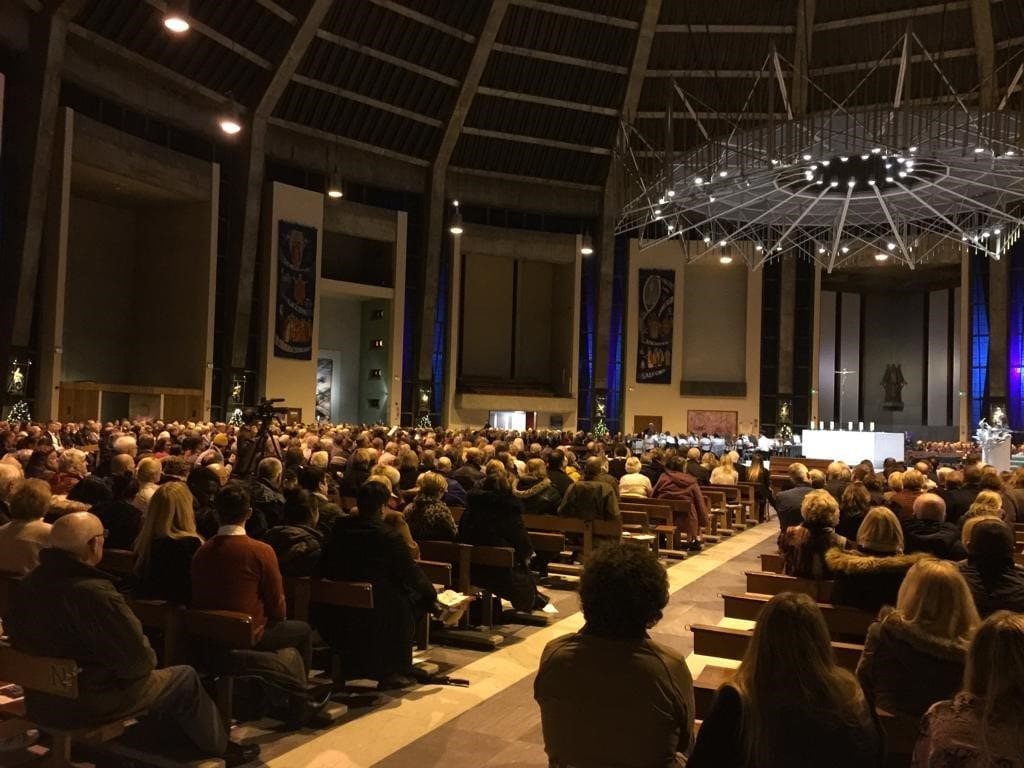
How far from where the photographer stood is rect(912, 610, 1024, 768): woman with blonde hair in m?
2.06

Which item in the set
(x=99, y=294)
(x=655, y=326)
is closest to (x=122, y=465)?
(x=99, y=294)

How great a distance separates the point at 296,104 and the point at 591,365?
12235 millimetres

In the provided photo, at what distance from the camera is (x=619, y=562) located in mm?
2549

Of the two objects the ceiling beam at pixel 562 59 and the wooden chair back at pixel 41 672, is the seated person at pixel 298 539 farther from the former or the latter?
the ceiling beam at pixel 562 59

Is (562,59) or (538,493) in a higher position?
(562,59)

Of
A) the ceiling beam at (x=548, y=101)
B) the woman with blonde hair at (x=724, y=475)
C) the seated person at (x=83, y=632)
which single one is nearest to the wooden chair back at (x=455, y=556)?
the seated person at (x=83, y=632)

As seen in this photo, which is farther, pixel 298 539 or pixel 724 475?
pixel 724 475

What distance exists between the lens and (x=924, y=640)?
2.90 m

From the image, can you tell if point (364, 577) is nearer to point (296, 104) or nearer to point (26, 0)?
point (26, 0)

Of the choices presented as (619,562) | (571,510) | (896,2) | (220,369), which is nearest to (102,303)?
(220,369)

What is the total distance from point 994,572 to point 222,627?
309 cm

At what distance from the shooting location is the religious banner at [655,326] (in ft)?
99.8

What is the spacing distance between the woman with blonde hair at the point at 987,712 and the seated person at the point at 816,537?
2472mm

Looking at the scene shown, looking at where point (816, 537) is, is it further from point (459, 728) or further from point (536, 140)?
point (536, 140)
